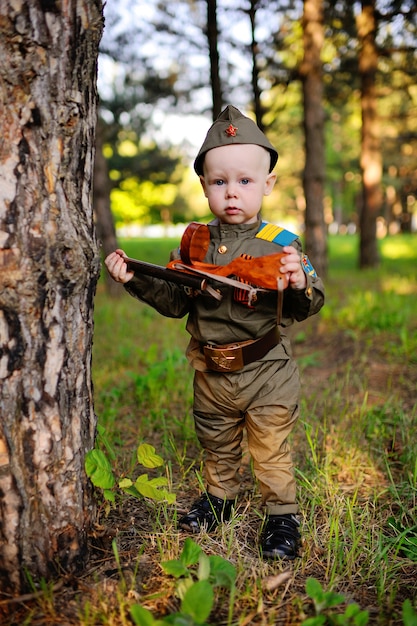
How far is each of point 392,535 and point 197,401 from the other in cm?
97

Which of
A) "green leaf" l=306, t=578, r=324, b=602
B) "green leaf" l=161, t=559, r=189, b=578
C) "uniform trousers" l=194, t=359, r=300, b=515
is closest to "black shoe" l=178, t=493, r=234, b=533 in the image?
"uniform trousers" l=194, t=359, r=300, b=515

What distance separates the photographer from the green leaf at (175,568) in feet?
5.27

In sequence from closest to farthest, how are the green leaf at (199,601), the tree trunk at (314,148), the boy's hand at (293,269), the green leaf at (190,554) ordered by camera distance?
the green leaf at (199,601) → the green leaf at (190,554) → the boy's hand at (293,269) → the tree trunk at (314,148)

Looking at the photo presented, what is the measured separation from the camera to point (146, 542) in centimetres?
185

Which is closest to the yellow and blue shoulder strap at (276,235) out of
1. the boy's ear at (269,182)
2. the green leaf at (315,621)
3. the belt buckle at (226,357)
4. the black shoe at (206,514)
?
the boy's ear at (269,182)

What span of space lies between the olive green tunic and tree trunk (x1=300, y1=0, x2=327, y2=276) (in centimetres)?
639

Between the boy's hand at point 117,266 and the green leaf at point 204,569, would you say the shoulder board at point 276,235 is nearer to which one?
the boy's hand at point 117,266

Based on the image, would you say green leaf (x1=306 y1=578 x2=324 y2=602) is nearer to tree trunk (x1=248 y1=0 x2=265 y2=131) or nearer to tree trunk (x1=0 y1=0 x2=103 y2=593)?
tree trunk (x1=0 y1=0 x2=103 y2=593)

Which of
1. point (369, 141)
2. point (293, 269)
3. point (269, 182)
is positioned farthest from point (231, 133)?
point (369, 141)

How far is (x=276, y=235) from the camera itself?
2.04 m

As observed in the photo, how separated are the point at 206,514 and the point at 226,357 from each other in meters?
0.68

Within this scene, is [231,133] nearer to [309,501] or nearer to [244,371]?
[244,371]

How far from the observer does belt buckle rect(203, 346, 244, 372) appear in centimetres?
204

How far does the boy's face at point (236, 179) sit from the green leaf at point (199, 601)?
131cm
